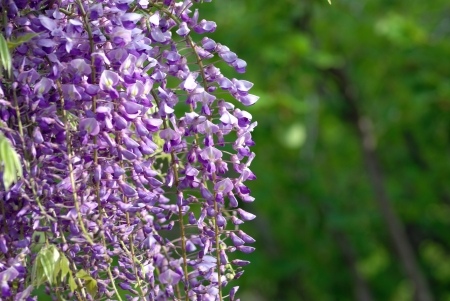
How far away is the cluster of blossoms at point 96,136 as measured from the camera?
2.71 feet

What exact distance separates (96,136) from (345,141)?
4.11 meters

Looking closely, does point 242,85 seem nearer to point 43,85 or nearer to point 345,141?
point 43,85

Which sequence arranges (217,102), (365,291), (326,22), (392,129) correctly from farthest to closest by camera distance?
(392,129) → (365,291) → (326,22) → (217,102)

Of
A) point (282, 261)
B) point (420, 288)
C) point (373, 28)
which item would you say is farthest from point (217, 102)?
point (420, 288)

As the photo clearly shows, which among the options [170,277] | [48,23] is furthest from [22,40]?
[170,277]

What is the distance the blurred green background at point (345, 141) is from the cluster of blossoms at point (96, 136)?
5.63ft

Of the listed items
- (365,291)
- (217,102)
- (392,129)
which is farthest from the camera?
(392,129)

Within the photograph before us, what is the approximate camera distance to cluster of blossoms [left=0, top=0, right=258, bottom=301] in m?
0.83

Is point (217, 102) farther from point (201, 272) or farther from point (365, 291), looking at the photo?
point (365, 291)

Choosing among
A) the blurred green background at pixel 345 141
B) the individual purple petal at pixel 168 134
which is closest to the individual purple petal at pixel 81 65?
the individual purple petal at pixel 168 134

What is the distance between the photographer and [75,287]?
2.73ft

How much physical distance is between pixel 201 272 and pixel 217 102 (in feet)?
0.81

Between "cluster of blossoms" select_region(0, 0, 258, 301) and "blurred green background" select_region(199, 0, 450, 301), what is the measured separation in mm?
1716

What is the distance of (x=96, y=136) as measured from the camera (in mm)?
856
